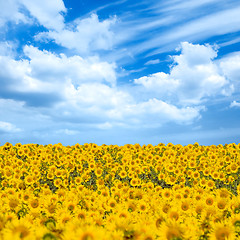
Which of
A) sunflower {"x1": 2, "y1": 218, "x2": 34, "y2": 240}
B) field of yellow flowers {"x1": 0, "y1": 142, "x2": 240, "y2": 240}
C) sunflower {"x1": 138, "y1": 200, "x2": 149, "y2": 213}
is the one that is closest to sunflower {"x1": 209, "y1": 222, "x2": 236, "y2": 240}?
field of yellow flowers {"x1": 0, "y1": 142, "x2": 240, "y2": 240}

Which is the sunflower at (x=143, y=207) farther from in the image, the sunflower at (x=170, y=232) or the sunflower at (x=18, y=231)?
the sunflower at (x=18, y=231)

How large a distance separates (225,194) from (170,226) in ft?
13.7

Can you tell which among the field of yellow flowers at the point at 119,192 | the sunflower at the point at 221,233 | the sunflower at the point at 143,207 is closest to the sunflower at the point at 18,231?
the field of yellow flowers at the point at 119,192

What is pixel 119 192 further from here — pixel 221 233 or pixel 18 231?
pixel 18 231

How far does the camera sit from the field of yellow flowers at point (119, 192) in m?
3.44

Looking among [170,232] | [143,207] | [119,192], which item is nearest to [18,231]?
[170,232]

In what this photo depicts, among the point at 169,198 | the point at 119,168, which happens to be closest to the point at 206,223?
the point at 169,198

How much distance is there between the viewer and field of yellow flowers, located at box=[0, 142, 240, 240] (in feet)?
11.3

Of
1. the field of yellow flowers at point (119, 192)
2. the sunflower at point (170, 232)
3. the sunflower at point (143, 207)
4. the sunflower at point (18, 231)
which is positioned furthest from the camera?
the sunflower at point (143, 207)

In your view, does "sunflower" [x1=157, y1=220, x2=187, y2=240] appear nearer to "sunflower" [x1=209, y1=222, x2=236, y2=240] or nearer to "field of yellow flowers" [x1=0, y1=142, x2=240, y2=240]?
"field of yellow flowers" [x1=0, y1=142, x2=240, y2=240]

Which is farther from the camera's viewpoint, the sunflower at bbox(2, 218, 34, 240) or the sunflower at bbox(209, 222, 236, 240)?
the sunflower at bbox(209, 222, 236, 240)

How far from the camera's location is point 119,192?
7922 mm

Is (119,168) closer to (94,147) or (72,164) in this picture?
(72,164)

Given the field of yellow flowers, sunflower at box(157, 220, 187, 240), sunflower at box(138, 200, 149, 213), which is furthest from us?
sunflower at box(138, 200, 149, 213)
